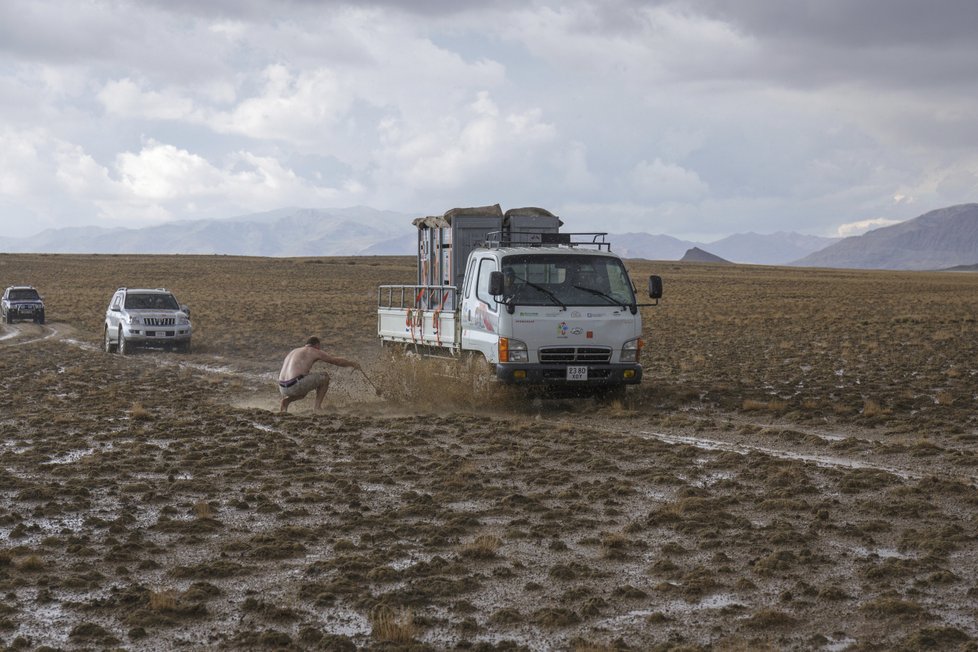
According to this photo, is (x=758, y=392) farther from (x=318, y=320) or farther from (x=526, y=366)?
(x=318, y=320)

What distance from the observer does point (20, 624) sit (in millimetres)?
6383

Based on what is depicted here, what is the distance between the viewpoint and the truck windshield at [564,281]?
16094 millimetres

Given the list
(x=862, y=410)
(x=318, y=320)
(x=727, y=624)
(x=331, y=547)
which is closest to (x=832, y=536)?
(x=727, y=624)

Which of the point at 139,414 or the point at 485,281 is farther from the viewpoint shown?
the point at 485,281

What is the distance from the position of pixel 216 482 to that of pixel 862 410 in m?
9.31

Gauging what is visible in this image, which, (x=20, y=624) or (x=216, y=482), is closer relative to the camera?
(x=20, y=624)

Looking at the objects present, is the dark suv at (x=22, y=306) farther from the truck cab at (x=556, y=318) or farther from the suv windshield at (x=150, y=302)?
the truck cab at (x=556, y=318)

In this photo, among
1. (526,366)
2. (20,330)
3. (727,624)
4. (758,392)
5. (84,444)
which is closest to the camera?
(727,624)

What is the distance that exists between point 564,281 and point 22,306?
32.7m

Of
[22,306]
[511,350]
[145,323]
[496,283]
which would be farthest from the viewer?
[22,306]

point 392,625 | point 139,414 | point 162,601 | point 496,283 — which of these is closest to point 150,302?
point 139,414

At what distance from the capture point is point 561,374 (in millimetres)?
15883

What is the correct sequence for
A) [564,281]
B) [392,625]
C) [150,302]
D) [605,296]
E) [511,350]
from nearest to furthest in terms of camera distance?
[392,625] → [511,350] → [605,296] → [564,281] → [150,302]

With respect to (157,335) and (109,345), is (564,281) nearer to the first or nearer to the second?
(157,335)
